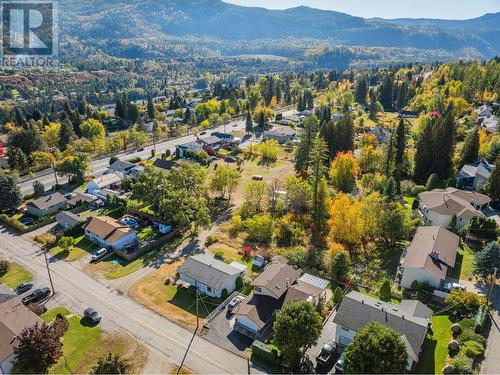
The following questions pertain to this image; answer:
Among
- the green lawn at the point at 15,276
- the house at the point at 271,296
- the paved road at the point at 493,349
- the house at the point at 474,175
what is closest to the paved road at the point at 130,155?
the green lawn at the point at 15,276

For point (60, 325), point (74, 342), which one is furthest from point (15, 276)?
point (74, 342)

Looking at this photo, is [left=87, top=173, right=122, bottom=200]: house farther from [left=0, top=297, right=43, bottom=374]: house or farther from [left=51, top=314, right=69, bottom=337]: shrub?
[left=51, top=314, right=69, bottom=337]: shrub

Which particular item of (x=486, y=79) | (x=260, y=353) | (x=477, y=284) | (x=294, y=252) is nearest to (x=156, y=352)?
(x=260, y=353)

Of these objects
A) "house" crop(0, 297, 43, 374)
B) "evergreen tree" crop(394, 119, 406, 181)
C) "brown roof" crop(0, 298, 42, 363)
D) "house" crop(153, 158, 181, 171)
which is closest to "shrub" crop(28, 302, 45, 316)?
"house" crop(0, 297, 43, 374)

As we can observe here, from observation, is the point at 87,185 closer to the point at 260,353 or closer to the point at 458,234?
the point at 260,353

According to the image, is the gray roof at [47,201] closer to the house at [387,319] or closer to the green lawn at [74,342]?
the green lawn at [74,342]

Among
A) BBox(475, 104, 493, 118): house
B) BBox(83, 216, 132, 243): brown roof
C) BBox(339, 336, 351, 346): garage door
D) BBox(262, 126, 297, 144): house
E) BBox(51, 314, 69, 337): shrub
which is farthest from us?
BBox(262, 126, 297, 144): house
